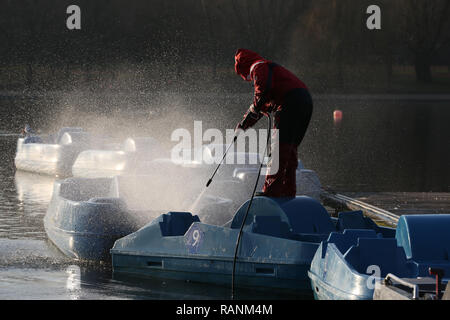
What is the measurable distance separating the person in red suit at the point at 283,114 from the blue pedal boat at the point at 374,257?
1903 millimetres

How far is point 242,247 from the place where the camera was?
40.1 feet

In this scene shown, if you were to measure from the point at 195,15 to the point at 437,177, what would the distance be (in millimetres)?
90463

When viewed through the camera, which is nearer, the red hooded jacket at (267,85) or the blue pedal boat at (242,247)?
the blue pedal boat at (242,247)

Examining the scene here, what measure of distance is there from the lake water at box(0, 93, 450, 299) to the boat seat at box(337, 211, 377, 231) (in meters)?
1.56

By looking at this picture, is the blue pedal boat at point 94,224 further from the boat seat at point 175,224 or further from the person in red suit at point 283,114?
the person in red suit at point 283,114

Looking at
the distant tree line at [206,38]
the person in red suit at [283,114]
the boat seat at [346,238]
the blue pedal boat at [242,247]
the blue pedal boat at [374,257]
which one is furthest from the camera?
the distant tree line at [206,38]

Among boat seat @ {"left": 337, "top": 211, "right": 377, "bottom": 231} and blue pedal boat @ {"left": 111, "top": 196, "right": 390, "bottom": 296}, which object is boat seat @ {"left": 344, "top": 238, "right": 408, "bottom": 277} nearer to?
blue pedal boat @ {"left": 111, "top": 196, "right": 390, "bottom": 296}

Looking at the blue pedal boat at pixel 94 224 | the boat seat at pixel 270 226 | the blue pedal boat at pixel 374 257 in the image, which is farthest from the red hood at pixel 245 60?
the blue pedal boat at pixel 374 257

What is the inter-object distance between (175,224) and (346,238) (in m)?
2.91

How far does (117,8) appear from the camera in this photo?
112750 mm

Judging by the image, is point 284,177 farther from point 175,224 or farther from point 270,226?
point 175,224

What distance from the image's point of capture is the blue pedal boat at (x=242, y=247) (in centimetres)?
1186

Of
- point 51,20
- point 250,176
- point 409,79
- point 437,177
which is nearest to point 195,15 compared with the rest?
point 51,20

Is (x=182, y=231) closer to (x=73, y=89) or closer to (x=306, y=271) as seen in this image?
(x=306, y=271)
